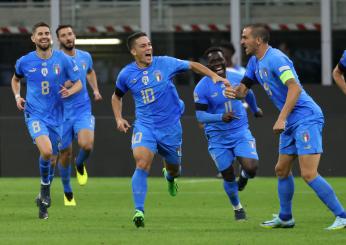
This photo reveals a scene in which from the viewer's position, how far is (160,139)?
13539mm

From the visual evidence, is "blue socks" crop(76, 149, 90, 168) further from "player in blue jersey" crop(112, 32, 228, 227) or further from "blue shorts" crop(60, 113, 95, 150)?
"player in blue jersey" crop(112, 32, 228, 227)

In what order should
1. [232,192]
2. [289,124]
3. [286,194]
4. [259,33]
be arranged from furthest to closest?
1. [232,192]
2. [286,194]
3. [259,33]
4. [289,124]

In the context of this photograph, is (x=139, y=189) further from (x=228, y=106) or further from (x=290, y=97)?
(x=228, y=106)

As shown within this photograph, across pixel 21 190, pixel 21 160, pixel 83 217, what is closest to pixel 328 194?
pixel 83 217

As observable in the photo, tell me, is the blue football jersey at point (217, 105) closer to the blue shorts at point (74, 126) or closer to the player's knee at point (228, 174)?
the player's knee at point (228, 174)

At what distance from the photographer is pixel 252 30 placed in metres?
12.5

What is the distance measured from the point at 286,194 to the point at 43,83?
3622mm

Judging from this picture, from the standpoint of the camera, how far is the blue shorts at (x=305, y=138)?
12.1 meters

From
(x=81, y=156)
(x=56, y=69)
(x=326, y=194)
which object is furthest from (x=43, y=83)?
(x=326, y=194)

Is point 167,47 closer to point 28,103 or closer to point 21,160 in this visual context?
point 21,160

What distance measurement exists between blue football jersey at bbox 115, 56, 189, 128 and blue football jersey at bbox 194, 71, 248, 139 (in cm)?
110

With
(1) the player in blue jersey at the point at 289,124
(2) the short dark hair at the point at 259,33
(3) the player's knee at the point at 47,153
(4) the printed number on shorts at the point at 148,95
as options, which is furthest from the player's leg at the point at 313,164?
(3) the player's knee at the point at 47,153

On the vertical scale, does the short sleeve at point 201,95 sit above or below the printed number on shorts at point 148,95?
below

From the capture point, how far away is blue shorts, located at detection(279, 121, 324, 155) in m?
12.1
